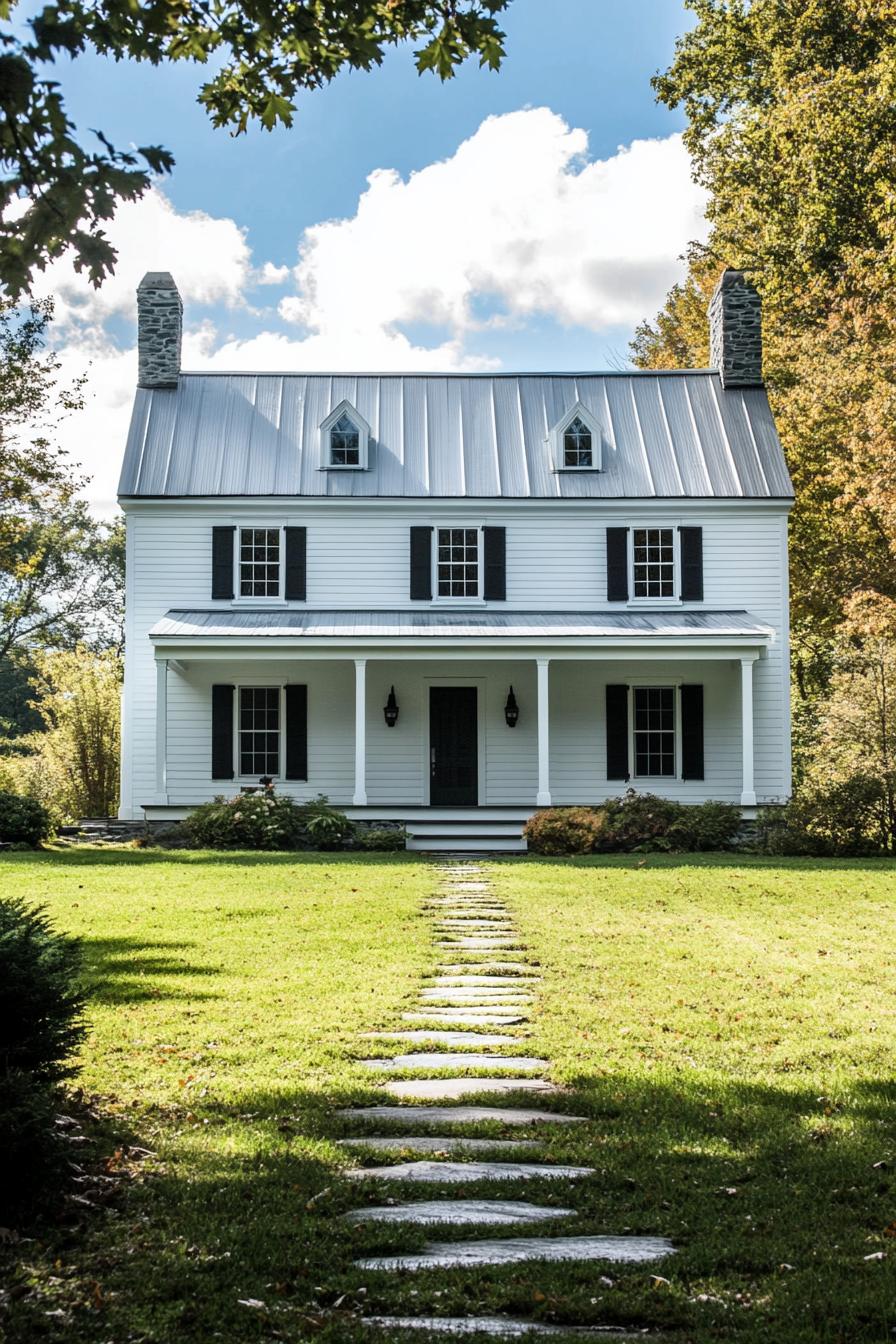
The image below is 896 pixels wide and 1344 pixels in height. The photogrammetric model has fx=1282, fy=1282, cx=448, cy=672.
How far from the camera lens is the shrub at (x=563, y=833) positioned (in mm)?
18234

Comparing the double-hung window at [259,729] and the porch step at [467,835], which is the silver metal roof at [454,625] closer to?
the double-hung window at [259,729]

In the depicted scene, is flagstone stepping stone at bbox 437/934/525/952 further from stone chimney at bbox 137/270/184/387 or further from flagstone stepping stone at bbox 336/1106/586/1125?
stone chimney at bbox 137/270/184/387

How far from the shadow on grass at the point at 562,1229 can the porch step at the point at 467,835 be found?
13585 millimetres

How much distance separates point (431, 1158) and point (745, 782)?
1640cm

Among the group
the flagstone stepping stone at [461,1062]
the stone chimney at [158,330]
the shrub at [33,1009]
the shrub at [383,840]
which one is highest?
the stone chimney at [158,330]

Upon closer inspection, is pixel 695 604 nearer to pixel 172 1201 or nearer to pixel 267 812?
pixel 267 812

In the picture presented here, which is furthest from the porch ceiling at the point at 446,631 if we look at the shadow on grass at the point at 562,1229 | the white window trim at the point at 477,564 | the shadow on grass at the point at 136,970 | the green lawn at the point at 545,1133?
the shadow on grass at the point at 562,1229

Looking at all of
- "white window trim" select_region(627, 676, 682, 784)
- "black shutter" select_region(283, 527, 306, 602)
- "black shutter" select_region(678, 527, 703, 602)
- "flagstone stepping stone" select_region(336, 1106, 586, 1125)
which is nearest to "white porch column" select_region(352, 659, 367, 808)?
"black shutter" select_region(283, 527, 306, 602)

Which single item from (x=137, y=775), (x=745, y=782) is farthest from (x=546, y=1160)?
(x=137, y=775)

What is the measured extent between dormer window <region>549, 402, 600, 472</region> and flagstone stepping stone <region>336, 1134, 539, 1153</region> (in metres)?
18.5

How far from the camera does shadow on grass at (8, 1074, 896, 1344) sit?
3.45m

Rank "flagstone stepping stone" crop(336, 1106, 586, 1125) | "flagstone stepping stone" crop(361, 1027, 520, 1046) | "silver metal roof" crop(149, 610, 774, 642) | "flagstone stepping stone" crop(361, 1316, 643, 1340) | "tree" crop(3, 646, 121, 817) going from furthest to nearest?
"tree" crop(3, 646, 121, 817)
"silver metal roof" crop(149, 610, 774, 642)
"flagstone stepping stone" crop(361, 1027, 520, 1046)
"flagstone stepping stone" crop(336, 1106, 586, 1125)
"flagstone stepping stone" crop(361, 1316, 643, 1340)

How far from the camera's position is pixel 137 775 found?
71.1 ft

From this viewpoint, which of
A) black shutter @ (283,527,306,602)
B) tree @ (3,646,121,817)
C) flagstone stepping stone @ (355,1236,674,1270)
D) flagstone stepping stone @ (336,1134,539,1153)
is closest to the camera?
flagstone stepping stone @ (355,1236,674,1270)
